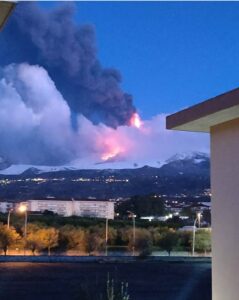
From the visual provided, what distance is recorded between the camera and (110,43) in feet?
72.6

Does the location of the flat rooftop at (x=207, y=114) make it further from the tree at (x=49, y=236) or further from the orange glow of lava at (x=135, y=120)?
the orange glow of lava at (x=135, y=120)

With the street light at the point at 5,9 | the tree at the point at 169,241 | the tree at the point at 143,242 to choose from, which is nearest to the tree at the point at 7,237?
the tree at the point at 143,242

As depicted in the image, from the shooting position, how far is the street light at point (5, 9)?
1.74 metres

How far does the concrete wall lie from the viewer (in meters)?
3.38

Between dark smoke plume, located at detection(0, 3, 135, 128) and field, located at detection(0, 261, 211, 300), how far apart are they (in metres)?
8.39

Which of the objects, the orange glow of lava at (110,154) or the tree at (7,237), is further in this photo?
the orange glow of lava at (110,154)

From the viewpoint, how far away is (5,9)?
180 centimetres

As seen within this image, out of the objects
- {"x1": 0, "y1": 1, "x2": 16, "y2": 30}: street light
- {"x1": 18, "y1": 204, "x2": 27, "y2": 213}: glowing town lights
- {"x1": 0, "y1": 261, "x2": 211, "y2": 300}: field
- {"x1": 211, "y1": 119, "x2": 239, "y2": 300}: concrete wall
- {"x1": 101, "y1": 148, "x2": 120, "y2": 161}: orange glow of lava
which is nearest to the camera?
{"x1": 0, "y1": 1, "x2": 16, "y2": 30}: street light

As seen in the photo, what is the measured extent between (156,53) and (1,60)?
590 centimetres

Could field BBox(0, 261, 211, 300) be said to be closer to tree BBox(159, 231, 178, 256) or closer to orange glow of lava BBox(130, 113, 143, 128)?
tree BBox(159, 231, 178, 256)

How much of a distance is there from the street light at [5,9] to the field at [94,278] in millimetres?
7333

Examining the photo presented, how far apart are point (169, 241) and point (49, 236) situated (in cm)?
250

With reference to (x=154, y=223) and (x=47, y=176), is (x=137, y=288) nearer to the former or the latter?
(x=154, y=223)

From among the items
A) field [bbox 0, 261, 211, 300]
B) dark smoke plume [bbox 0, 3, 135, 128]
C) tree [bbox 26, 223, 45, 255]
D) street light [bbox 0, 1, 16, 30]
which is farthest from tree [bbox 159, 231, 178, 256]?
street light [bbox 0, 1, 16, 30]
